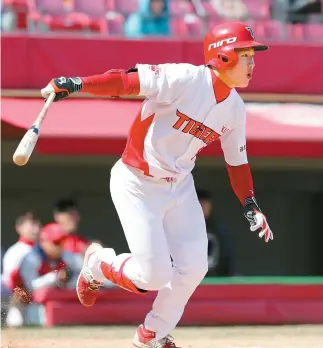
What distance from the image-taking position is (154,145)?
5.67 metres

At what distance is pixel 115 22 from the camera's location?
1105 centimetres

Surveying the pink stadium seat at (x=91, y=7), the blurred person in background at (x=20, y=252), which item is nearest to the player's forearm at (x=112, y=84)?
the blurred person in background at (x=20, y=252)

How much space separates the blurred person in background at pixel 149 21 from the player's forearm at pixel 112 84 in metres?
5.42

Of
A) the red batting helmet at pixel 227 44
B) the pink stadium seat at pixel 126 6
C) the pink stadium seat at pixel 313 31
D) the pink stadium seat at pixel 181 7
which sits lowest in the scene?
the pink stadium seat at pixel 313 31

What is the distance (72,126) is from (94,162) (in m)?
2.30

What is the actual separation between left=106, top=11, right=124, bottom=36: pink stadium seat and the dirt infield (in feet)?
12.9

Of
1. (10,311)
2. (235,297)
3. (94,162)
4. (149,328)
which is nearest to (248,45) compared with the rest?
(149,328)

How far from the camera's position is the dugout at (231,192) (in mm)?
10242

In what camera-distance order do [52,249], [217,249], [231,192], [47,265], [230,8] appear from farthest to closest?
[231,192] < [230,8] < [217,249] < [52,249] < [47,265]

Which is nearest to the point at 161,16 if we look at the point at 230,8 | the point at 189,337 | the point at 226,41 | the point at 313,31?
the point at 230,8

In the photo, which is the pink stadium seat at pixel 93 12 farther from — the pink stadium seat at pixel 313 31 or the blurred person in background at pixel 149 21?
the pink stadium seat at pixel 313 31

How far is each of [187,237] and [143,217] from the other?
1.00 feet

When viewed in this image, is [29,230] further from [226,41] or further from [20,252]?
[226,41]

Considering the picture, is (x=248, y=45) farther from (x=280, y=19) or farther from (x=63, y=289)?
(x=280, y=19)
